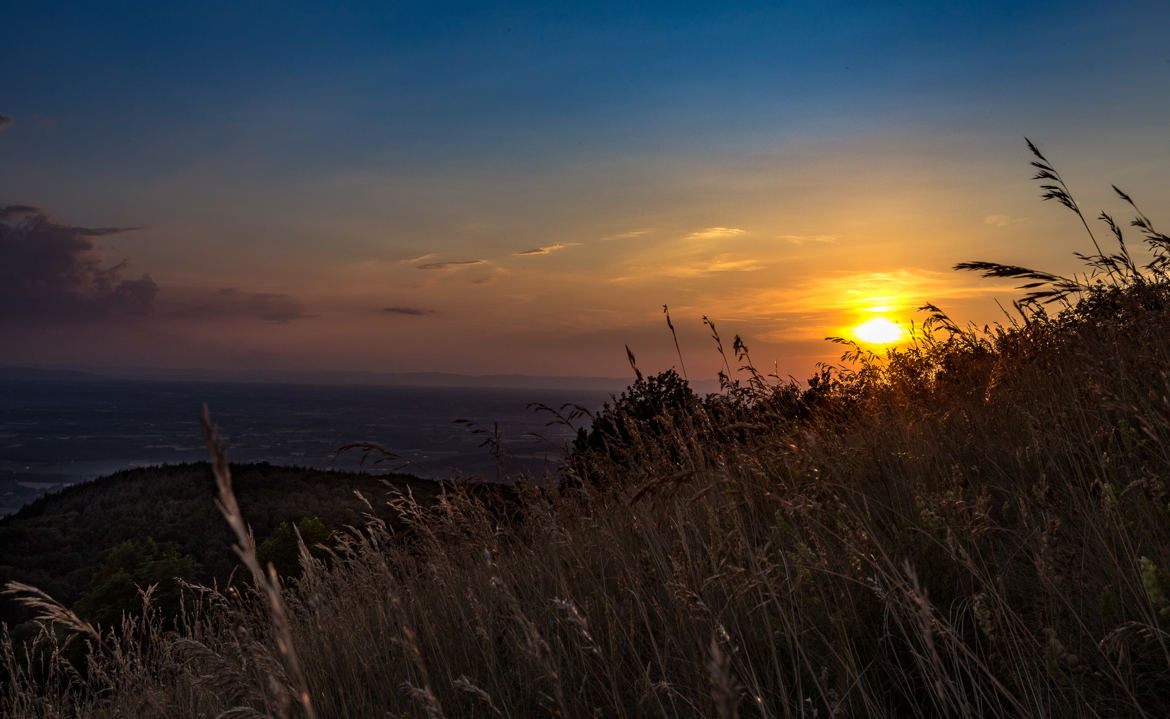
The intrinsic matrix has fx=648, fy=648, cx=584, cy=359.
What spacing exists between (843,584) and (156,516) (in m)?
40.2

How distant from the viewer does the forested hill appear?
93.4ft

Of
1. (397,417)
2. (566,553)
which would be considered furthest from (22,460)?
(566,553)

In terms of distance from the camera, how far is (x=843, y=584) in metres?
2.46

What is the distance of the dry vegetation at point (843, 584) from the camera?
1808 mm

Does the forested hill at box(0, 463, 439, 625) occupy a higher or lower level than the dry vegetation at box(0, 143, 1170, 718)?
lower

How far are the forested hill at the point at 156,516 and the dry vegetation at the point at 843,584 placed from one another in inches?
978

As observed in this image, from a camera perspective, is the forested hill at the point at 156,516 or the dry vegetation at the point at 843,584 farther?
the forested hill at the point at 156,516

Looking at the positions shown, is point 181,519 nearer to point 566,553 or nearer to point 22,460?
point 566,553

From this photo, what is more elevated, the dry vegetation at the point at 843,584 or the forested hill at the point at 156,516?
the dry vegetation at the point at 843,584

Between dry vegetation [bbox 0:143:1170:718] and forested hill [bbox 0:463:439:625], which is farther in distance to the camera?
forested hill [bbox 0:463:439:625]

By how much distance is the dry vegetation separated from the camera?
1808mm

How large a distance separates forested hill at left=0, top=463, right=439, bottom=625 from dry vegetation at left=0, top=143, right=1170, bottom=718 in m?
24.8

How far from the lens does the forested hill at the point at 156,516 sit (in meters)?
28.5

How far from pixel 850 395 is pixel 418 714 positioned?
177 inches
